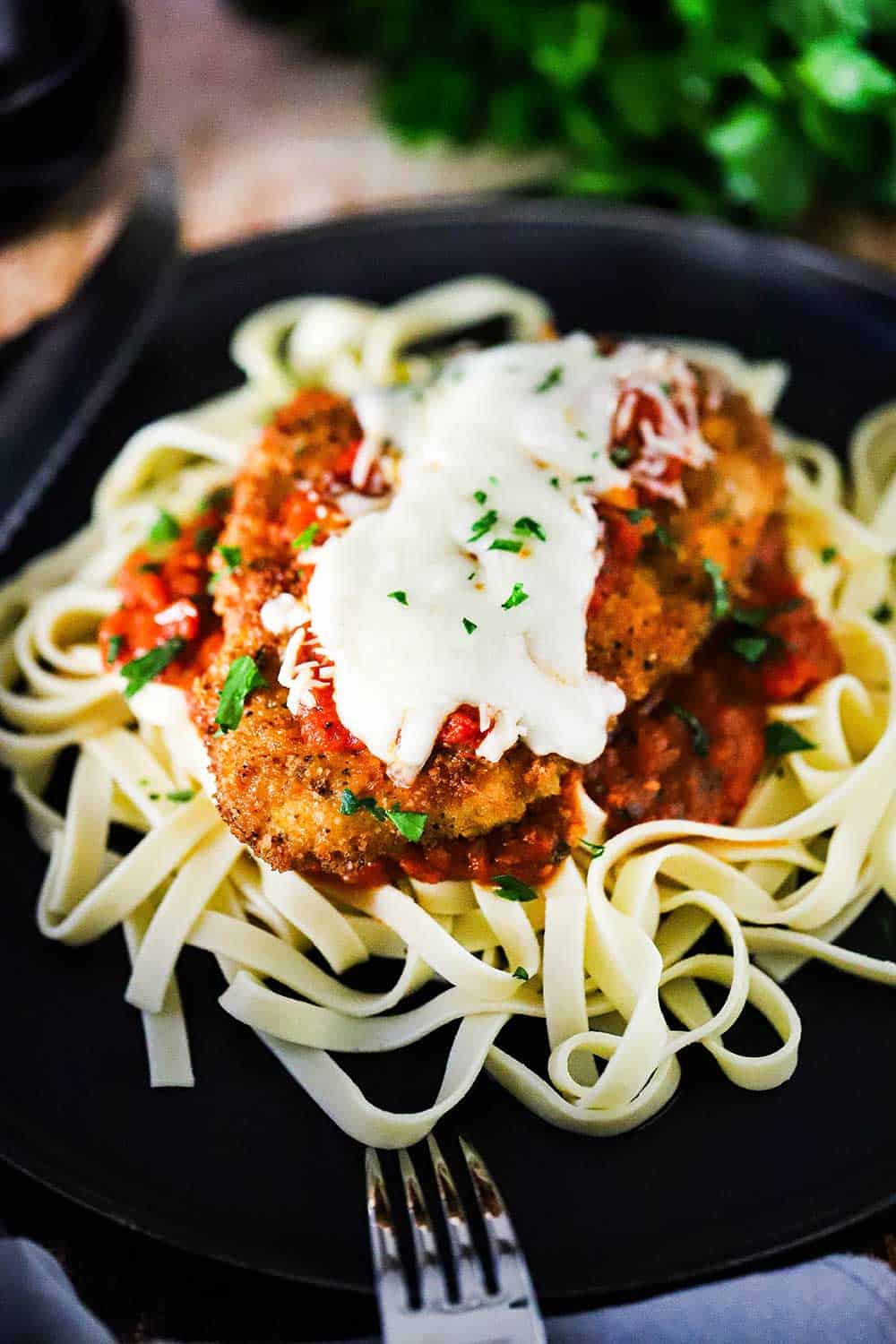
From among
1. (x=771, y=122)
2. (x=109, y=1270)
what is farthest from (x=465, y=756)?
(x=771, y=122)

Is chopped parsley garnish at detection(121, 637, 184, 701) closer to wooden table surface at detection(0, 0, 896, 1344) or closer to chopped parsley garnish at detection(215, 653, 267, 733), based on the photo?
chopped parsley garnish at detection(215, 653, 267, 733)

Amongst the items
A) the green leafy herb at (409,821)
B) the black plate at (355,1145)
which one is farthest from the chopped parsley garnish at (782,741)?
the green leafy herb at (409,821)

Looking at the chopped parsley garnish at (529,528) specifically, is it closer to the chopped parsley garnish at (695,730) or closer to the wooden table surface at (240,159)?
the chopped parsley garnish at (695,730)

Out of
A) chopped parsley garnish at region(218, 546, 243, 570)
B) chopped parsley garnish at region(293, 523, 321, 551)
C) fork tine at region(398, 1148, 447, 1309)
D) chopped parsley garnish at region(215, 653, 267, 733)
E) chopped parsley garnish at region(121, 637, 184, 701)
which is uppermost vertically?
chopped parsley garnish at region(293, 523, 321, 551)

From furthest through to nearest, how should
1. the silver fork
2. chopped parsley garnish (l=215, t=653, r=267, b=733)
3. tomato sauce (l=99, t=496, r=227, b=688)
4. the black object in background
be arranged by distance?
the black object in background → tomato sauce (l=99, t=496, r=227, b=688) → chopped parsley garnish (l=215, t=653, r=267, b=733) → the silver fork

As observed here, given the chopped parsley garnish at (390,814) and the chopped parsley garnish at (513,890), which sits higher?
the chopped parsley garnish at (390,814)

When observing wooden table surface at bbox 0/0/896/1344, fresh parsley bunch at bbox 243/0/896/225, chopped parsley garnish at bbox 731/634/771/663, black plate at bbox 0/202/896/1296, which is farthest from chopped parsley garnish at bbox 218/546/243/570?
fresh parsley bunch at bbox 243/0/896/225

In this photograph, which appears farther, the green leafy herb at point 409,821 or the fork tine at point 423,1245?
the green leafy herb at point 409,821
